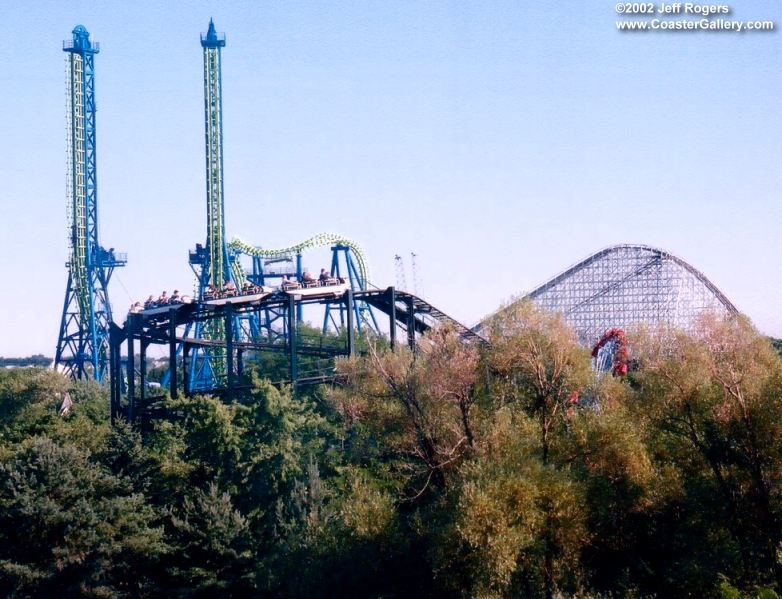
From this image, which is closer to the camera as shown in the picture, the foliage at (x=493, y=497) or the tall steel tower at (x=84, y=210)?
the foliage at (x=493, y=497)

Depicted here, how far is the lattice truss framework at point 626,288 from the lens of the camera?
42.6 metres

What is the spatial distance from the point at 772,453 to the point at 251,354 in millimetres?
36418

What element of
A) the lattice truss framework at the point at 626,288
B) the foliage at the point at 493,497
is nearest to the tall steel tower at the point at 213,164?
the lattice truss framework at the point at 626,288

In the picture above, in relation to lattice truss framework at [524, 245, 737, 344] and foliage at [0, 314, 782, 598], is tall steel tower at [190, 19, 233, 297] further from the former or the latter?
foliage at [0, 314, 782, 598]

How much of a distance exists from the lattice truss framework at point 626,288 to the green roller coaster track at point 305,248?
32.7ft

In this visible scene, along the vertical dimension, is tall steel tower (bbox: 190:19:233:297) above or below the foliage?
above

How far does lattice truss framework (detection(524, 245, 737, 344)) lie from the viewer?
1677 inches

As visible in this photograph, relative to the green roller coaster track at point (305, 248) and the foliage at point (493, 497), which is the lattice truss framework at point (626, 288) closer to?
the green roller coaster track at point (305, 248)

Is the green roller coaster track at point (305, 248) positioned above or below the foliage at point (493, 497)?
above

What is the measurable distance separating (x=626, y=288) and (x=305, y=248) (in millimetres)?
15252

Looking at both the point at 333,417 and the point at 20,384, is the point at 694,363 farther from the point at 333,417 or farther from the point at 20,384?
the point at 20,384

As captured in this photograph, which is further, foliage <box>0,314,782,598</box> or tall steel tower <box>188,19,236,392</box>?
tall steel tower <box>188,19,236,392</box>

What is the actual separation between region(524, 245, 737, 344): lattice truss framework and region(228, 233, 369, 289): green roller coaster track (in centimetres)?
995

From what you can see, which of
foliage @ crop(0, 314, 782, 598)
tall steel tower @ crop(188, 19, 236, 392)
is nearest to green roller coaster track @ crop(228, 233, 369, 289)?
tall steel tower @ crop(188, 19, 236, 392)
